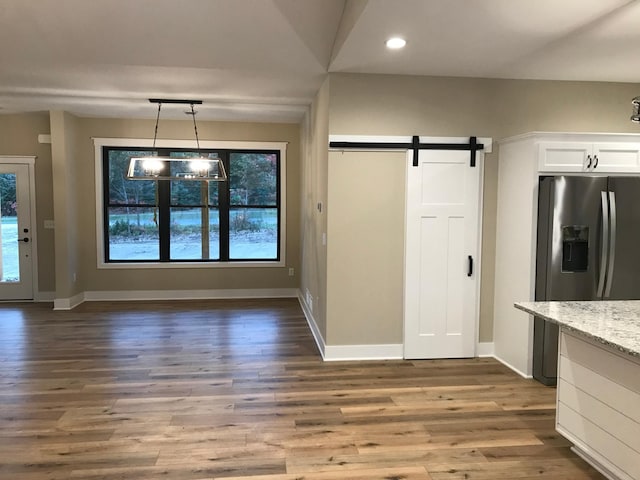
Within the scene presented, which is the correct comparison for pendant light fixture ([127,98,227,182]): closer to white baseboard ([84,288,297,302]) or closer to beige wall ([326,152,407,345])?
white baseboard ([84,288,297,302])

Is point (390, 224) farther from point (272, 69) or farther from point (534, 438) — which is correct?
point (534, 438)

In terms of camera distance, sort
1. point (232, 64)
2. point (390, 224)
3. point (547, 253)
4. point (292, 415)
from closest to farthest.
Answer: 1. point (292, 415)
2. point (547, 253)
3. point (232, 64)
4. point (390, 224)

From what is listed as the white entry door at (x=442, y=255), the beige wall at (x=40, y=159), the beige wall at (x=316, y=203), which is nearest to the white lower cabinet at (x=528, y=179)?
the white entry door at (x=442, y=255)

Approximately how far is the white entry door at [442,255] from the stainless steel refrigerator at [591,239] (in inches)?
29.4

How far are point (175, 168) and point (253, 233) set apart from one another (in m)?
1.51

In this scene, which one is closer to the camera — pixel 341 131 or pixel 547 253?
pixel 547 253

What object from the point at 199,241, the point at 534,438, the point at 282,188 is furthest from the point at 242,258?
the point at 534,438

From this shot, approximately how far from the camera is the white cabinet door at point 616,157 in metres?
3.98

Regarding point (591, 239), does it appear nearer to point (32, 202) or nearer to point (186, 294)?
point (186, 294)

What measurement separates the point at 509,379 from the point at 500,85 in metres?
2.64

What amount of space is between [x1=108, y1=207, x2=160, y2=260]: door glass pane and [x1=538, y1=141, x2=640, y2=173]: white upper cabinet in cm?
547

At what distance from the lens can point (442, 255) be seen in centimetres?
446

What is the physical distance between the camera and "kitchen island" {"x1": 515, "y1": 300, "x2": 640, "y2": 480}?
7.40 ft

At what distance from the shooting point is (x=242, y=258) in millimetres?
7418
